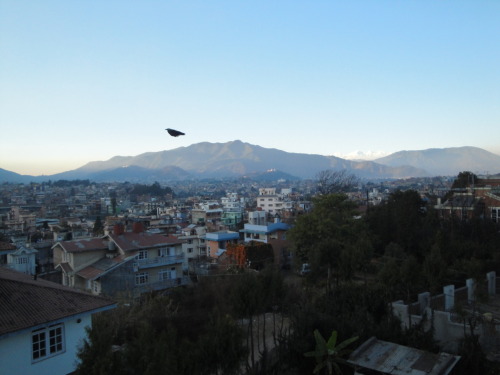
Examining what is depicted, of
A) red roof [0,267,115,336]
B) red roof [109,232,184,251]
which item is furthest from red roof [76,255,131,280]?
red roof [0,267,115,336]

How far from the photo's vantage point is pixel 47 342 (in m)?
7.39

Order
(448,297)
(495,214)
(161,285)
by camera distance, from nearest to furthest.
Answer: (448,297) < (161,285) < (495,214)

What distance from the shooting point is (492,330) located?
9.41 meters

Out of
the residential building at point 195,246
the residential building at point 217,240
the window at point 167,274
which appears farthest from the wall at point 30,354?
the residential building at point 195,246

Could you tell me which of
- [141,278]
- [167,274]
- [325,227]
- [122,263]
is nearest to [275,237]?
[325,227]

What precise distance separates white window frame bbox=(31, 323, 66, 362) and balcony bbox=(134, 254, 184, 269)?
11052mm

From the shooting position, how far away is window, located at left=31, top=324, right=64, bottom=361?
283 inches

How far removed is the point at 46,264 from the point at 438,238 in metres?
23.8

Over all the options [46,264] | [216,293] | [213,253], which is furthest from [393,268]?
[46,264]

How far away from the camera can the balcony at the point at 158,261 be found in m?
18.9

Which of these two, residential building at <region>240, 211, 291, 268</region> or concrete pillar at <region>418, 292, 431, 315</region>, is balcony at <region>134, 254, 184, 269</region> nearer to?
residential building at <region>240, 211, 291, 268</region>

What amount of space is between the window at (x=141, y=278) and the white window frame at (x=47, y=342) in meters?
11.3

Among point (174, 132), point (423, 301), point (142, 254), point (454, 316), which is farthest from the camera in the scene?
point (142, 254)

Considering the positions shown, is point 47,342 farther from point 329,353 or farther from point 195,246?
point 195,246
